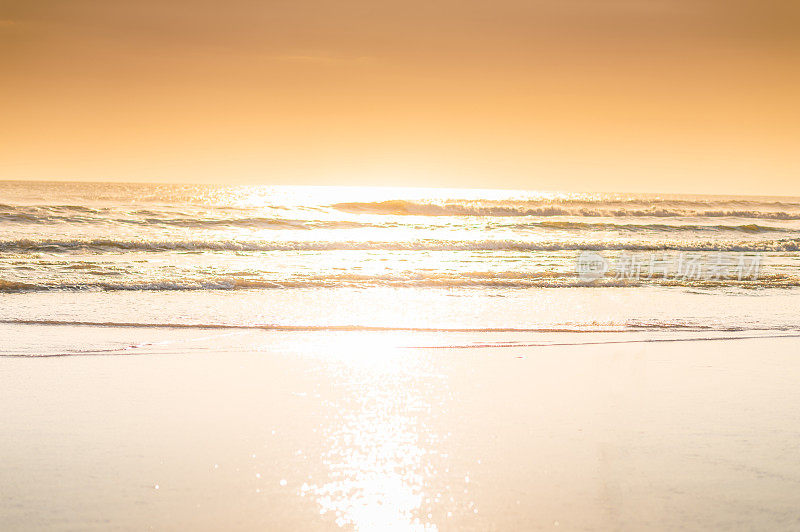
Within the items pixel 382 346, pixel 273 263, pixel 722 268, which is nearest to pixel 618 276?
pixel 722 268

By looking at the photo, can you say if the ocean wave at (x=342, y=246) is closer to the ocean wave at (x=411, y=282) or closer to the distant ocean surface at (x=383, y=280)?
the distant ocean surface at (x=383, y=280)

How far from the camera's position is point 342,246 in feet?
79.1

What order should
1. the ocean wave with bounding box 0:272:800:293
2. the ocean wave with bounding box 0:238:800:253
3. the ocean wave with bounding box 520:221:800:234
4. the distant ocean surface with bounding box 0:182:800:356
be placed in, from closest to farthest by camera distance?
the distant ocean surface with bounding box 0:182:800:356
the ocean wave with bounding box 0:272:800:293
the ocean wave with bounding box 0:238:800:253
the ocean wave with bounding box 520:221:800:234

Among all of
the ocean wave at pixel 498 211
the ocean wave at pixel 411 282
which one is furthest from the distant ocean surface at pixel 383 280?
the ocean wave at pixel 498 211

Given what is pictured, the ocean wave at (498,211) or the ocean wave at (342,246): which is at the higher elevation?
the ocean wave at (498,211)

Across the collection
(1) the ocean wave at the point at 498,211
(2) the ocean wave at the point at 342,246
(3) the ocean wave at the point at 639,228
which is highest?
(1) the ocean wave at the point at 498,211

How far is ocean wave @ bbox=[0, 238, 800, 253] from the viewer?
2106 centimetres

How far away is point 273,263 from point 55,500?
14852 mm

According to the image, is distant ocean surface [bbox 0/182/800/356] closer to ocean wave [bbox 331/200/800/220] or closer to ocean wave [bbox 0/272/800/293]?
ocean wave [bbox 0/272/800/293]

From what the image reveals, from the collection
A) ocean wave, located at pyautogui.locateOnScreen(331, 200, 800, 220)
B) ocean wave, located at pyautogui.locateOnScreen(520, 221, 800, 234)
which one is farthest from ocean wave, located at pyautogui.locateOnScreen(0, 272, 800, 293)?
ocean wave, located at pyautogui.locateOnScreen(331, 200, 800, 220)

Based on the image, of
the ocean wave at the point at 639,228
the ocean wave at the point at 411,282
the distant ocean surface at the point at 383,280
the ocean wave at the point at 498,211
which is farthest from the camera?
the ocean wave at the point at 498,211

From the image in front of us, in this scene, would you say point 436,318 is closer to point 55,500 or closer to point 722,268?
point 55,500

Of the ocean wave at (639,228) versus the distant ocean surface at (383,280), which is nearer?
the distant ocean surface at (383,280)

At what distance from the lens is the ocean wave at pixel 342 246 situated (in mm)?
21059
